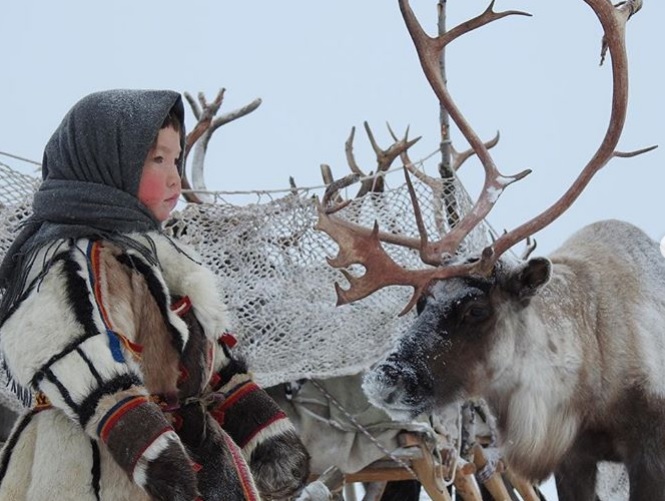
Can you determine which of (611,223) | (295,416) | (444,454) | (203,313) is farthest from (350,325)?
(203,313)

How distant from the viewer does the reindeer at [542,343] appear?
11.8ft

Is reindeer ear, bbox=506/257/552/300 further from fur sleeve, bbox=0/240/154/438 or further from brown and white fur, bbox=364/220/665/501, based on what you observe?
fur sleeve, bbox=0/240/154/438

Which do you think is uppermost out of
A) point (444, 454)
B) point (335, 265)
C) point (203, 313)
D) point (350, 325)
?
point (203, 313)

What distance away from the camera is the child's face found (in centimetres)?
245

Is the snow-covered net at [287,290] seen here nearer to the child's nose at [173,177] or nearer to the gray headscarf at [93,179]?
the child's nose at [173,177]

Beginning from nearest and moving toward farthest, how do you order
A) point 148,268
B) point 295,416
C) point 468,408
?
point 148,268, point 295,416, point 468,408

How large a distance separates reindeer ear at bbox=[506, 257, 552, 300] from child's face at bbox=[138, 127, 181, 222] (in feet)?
5.05

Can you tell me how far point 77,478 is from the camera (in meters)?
2.15

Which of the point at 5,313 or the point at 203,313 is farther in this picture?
the point at 203,313

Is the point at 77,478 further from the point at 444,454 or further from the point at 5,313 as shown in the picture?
the point at 444,454

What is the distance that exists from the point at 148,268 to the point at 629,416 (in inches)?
77.5

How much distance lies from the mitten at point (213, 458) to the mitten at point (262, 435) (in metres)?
0.10

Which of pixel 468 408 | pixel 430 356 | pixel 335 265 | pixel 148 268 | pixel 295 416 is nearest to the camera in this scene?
pixel 148 268

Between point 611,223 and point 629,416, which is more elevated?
point 611,223
